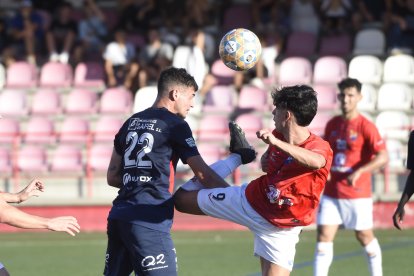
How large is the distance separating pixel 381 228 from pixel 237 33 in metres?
7.50

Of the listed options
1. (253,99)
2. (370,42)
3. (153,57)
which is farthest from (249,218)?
(370,42)

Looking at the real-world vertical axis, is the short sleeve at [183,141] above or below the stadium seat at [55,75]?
below

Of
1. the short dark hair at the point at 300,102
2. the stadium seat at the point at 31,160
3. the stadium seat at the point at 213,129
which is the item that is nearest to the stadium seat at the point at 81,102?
the stadium seat at the point at 31,160

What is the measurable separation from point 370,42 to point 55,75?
6.19 m

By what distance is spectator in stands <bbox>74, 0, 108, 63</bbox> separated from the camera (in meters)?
20.4

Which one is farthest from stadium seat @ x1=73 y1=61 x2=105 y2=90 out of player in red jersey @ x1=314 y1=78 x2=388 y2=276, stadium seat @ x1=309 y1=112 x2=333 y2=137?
player in red jersey @ x1=314 y1=78 x2=388 y2=276

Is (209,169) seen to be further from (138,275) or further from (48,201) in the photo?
(48,201)

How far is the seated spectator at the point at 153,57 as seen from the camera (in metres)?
18.8

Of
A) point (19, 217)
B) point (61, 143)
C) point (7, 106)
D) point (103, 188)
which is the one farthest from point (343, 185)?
point (7, 106)

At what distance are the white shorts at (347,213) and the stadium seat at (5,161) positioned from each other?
8355 millimetres

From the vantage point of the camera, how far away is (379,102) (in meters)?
17.8

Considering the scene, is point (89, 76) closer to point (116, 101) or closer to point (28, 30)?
point (116, 101)

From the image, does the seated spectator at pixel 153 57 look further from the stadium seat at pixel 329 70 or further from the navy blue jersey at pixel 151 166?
the navy blue jersey at pixel 151 166

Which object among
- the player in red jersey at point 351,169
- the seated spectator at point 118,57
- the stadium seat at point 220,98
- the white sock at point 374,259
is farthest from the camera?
the seated spectator at point 118,57
